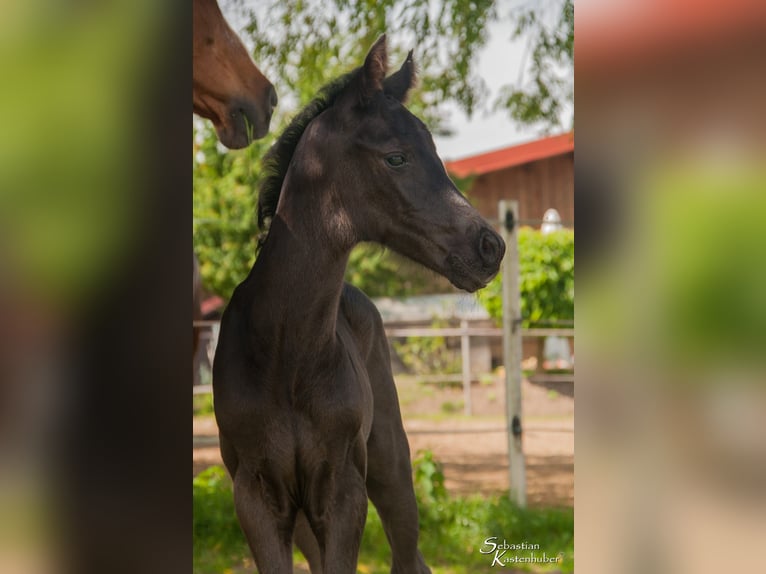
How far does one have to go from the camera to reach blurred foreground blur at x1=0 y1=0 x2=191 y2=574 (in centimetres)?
109

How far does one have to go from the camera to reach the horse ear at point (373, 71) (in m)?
2.21

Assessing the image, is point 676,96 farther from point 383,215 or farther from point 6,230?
point 383,215

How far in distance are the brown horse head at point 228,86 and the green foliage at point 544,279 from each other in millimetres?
7421

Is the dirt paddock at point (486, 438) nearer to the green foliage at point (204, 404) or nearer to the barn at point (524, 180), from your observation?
the green foliage at point (204, 404)

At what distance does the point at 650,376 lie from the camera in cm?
113

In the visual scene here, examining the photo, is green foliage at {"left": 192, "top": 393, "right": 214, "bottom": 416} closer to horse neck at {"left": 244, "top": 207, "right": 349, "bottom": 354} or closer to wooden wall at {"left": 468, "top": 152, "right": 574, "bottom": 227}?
wooden wall at {"left": 468, "top": 152, "right": 574, "bottom": 227}

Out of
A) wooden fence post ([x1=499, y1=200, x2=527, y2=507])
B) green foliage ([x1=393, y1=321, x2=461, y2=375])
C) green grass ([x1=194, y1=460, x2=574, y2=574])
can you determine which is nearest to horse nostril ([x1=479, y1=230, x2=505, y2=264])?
green grass ([x1=194, y1=460, x2=574, y2=574])

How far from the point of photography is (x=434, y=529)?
519 cm

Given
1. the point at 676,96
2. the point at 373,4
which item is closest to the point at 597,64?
the point at 676,96

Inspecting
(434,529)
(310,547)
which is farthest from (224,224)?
(310,547)

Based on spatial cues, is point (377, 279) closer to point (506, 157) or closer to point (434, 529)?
point (506, 157)

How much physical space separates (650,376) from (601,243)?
0.65 ft

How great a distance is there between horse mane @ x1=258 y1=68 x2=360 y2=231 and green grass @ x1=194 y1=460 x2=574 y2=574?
114 inches

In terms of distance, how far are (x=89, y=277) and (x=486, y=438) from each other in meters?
7.56
